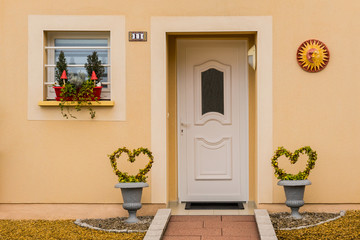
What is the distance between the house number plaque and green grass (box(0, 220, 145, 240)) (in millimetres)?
2371

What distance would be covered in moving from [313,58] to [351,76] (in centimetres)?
54

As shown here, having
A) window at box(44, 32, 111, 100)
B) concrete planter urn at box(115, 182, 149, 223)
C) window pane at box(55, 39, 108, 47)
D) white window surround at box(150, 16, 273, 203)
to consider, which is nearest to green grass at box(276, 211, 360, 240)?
white window surround at box(150, 16, 273, 203)

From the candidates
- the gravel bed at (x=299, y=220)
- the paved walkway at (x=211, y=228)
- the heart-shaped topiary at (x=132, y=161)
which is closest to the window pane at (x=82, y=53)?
the heart-shaped topiary at (x=132, y=161)

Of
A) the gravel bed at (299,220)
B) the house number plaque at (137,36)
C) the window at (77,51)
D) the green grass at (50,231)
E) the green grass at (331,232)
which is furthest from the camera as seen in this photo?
the window at (77,51)

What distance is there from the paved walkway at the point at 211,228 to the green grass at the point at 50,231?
0.44 metres

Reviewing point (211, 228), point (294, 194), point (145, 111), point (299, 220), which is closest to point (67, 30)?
point (145, 111)

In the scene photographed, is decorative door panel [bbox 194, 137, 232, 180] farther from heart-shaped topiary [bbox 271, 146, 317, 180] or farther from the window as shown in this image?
the window

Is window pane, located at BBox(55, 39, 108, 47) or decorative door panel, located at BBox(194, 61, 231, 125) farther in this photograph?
decorative door panel, located at BBox(194, 61, 231, 125)

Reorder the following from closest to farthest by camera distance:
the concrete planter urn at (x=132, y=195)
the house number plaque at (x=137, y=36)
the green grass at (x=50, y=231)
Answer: the green grass at (x=50, y=231)
the concrete planter urn at (x=132, y=195)
the house number plaque at (x=137, y=36)

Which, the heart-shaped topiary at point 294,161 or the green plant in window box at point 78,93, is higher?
the green plant in window box at point 78,93

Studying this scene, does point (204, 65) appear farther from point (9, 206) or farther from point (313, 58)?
point (9, 206)

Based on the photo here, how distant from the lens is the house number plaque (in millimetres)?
6918

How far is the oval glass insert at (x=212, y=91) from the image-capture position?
758 centimetres

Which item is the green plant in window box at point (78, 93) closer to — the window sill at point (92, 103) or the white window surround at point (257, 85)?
the window sill at point (92, 103)
